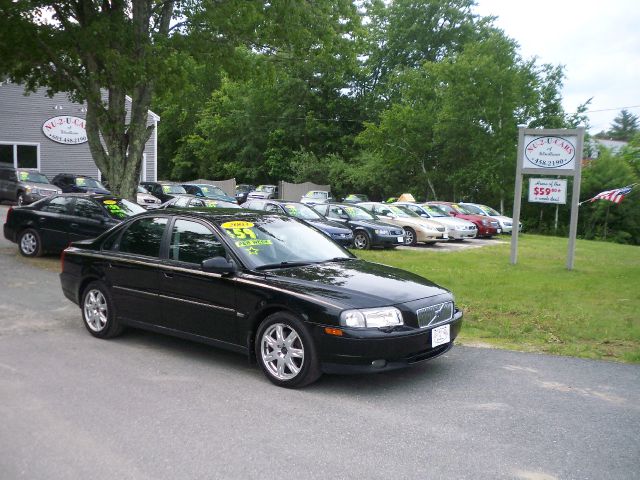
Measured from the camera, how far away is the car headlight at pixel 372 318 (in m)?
5.18

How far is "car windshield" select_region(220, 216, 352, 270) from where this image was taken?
19.9 feet

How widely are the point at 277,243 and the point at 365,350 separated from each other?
1700mm

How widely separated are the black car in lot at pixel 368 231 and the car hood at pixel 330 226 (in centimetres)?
81

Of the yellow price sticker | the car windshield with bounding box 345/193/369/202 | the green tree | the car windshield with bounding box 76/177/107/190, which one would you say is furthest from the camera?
the green tree

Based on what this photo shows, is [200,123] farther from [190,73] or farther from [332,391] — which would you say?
[332,391]

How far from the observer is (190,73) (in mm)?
15477

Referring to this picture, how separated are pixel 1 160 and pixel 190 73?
2069cm

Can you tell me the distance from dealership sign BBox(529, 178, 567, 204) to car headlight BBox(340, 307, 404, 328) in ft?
35.3

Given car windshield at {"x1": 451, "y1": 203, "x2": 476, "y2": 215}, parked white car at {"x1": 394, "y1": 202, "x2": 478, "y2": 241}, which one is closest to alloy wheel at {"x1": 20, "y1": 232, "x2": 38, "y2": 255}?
parked white car at {"x1": 394, "y1": 202, "x2": 478, "y2": 241}

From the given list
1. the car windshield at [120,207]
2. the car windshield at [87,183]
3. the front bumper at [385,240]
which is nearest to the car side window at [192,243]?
the car windshield at [120,207]

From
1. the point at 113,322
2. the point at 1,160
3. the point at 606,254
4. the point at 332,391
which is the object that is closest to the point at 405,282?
the point at 332,391

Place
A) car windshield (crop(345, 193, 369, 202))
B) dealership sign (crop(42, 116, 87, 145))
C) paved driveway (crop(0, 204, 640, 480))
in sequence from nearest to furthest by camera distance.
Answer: paved driveway (crop(0, 204, 640, 480))
dealership sign (crop(42, 116, 87, 145))
car windshield (crop(345, 193, 369, 202))

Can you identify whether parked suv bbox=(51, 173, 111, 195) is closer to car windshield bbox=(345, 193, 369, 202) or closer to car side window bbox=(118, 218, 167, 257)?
car windshield bbox=(345, 193, 369, 202)

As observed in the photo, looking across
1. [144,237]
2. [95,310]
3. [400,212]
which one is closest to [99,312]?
[95,310]
